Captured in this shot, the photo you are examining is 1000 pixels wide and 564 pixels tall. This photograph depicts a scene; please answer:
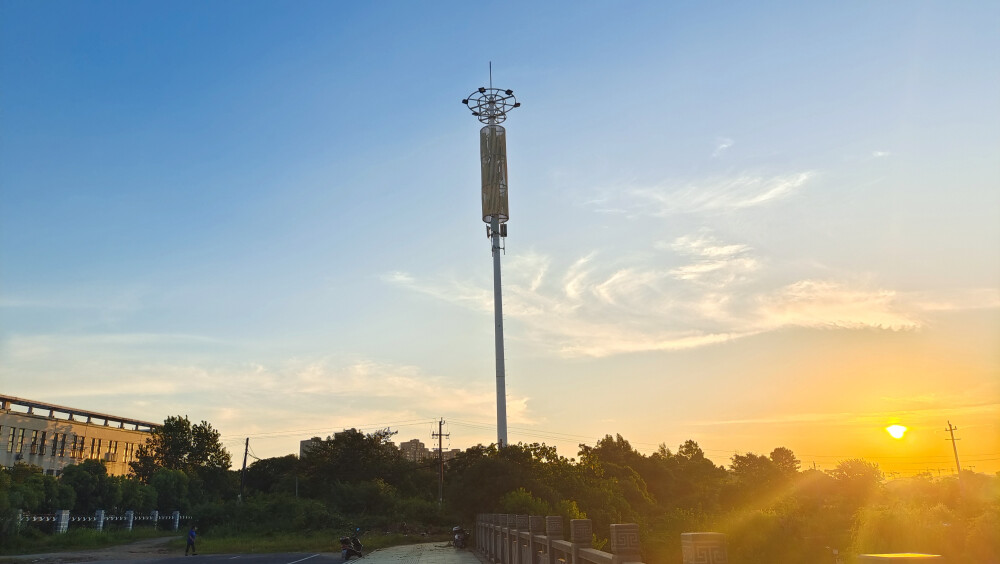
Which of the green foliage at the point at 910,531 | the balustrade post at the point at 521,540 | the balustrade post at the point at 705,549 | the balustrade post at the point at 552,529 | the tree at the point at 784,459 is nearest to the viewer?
the balustrade post at the point at 705,549

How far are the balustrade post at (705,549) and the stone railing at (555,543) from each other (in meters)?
2.08

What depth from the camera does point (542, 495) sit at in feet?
117

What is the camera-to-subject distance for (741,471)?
98688mm

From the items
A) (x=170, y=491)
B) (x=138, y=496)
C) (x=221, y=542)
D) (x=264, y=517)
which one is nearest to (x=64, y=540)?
(x=221, y=542)

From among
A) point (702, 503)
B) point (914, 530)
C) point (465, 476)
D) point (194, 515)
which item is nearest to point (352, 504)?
point (194, 515)

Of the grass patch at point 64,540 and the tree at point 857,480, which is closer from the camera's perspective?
the grass patch at point 64,540

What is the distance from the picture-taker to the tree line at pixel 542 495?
39562 millimetres

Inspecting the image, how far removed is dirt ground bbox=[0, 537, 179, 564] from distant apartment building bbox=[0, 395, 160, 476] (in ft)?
85.8

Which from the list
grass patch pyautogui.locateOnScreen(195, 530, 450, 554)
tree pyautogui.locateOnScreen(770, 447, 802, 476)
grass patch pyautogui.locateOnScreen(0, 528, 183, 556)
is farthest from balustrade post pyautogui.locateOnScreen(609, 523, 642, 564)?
tree pyautogui.locateOnScreen(770, 447, 802, 476)

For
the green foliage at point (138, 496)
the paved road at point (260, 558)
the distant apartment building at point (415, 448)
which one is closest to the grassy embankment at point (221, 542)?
the paved road at point (260, 558)

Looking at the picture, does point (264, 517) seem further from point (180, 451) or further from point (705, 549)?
point (705, 549)

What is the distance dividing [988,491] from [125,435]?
94.4m

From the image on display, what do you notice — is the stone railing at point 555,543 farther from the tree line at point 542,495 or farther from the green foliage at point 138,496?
the green foliage at point 138,496

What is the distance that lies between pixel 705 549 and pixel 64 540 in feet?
150
